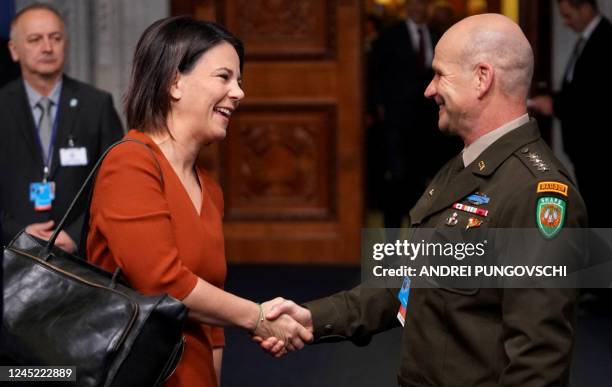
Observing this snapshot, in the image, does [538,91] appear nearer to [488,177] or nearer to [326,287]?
[326,287]

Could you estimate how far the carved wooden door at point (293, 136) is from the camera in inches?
283

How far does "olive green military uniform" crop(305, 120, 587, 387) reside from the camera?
1.97 m

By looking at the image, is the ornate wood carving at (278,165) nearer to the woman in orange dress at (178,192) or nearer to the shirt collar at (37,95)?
the shirt collar at (37,95)

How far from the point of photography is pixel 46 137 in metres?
4.27

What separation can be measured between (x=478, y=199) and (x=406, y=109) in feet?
18.8

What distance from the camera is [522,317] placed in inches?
78.2

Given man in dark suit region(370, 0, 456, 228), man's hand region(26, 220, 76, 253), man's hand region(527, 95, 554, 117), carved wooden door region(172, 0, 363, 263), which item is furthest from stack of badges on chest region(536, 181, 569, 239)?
man in dark suit region(370, 0, 456, 228)

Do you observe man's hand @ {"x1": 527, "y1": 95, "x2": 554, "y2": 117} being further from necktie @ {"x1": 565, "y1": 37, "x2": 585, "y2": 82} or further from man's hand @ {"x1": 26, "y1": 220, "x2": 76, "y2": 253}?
man's hand @ {"x1": 26, "y1": 220, "x2": 76, "y2": 253}

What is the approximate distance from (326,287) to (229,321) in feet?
13.8

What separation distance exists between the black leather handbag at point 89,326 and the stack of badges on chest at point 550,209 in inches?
28.9

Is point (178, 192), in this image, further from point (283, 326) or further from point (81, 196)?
point (283, 326)

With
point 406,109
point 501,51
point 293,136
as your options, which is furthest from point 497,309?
point 406,109

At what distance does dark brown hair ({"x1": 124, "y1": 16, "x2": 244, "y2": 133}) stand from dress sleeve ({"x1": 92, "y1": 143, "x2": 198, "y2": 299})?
204 millimetres

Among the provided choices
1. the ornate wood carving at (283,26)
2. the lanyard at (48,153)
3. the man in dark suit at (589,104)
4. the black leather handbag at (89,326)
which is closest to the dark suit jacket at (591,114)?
the man in dark suit at (589,104)
